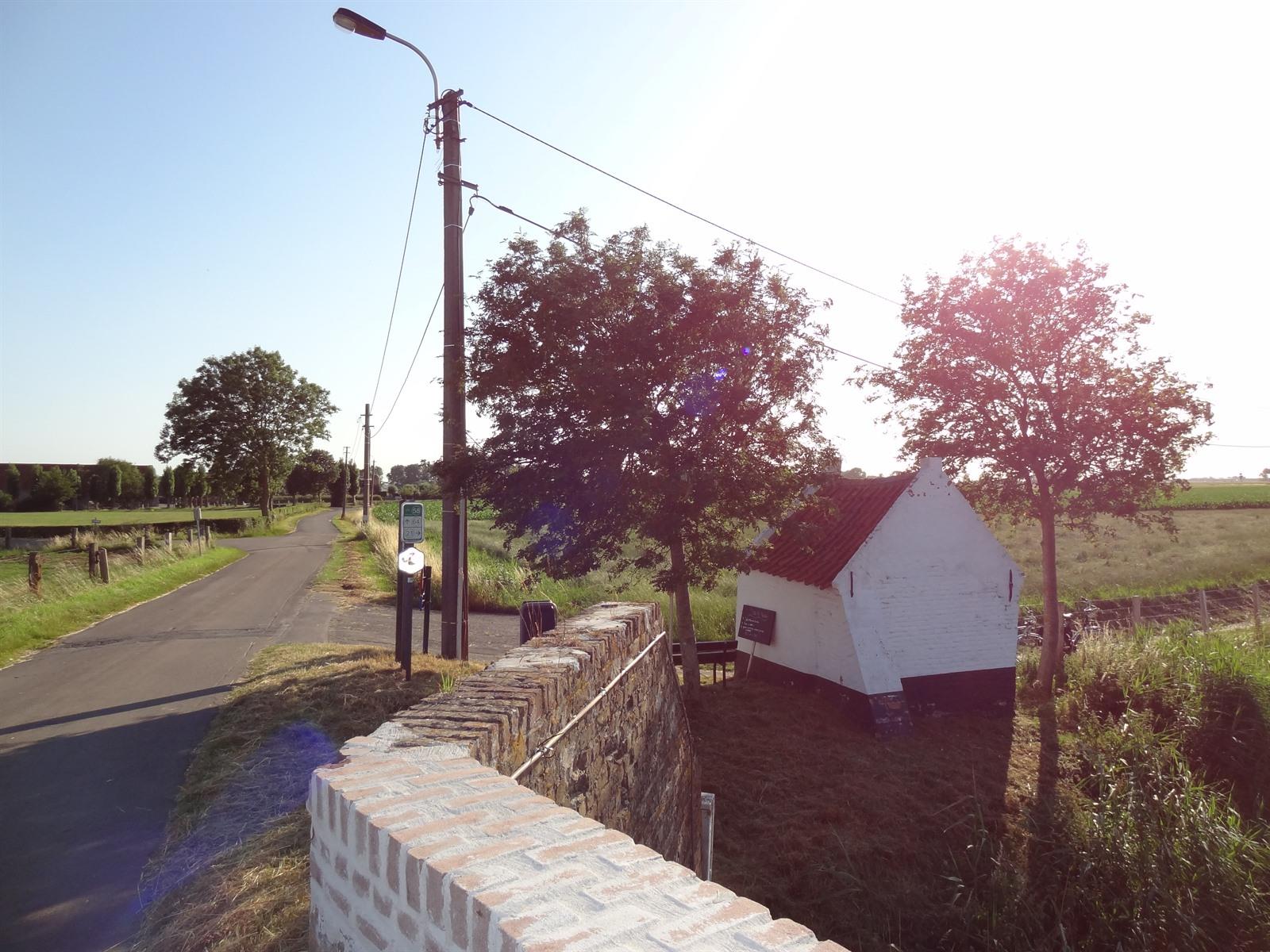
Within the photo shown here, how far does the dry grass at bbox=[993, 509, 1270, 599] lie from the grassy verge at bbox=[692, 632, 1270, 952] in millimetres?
8204

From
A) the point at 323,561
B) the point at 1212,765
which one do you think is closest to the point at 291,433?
the point at 323,561

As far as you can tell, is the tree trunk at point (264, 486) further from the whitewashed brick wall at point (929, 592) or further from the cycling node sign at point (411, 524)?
the whitewashed brick wall at point (929, 592)

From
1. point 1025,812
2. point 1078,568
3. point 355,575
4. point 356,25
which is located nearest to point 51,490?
point 355,575

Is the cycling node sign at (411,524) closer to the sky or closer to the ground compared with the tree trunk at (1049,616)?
closer to the sky

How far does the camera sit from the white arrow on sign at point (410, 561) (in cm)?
873

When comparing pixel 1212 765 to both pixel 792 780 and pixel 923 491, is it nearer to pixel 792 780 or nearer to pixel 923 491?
pixel 923 491

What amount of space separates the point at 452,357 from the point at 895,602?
7462 millimetres

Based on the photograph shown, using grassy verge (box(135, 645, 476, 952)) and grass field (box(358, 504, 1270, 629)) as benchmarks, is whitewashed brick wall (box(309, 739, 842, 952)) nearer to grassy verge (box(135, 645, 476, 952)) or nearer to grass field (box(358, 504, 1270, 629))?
grassy verge (box(135, 645, 476, 952))

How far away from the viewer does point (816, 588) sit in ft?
38.0

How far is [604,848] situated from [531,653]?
2.79m

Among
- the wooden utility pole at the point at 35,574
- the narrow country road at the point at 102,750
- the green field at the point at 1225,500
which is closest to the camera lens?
the narrow country road at the point at 102,750

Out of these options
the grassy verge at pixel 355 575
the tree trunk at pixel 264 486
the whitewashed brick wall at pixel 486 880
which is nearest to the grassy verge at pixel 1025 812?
the whitewashed brick wall at pixel 486 880

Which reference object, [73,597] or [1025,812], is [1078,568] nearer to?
[1025,812]

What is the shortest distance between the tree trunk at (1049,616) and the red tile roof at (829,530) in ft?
10.5
